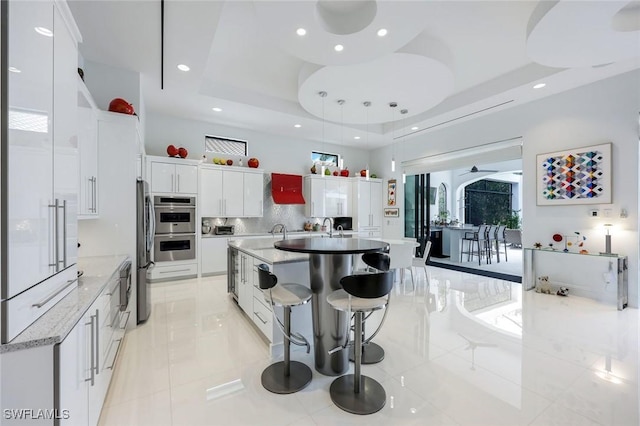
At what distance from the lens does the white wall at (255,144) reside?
219 inches

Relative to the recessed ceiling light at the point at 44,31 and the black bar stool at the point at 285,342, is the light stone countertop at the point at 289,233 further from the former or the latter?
the recessed ceiling light at the point at 44,31

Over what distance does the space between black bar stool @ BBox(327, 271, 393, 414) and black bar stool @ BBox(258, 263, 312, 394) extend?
0.25m

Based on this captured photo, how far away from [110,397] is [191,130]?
5.15 metres

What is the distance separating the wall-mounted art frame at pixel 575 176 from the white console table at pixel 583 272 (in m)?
0.85

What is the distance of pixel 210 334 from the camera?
3.03 m

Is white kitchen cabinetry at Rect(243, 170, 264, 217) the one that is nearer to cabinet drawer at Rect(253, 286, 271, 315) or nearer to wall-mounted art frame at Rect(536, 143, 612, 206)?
cabinet drawer at Rect(253, 286, 271, 315)

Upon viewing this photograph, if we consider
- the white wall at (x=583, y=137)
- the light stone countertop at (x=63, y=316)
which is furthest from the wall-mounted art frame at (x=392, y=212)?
the light stone countertop at (x=63, y=316)

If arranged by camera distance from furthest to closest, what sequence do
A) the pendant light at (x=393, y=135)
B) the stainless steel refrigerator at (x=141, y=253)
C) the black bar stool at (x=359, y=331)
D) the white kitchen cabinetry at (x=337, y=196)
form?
the white kitchen cabinetry at (x=337, y=196) < the pendant light at (x=393, y=135) < the stainless steel refrigerator at (x=141, y=253) < the black bar stool at (x=359, y=331)

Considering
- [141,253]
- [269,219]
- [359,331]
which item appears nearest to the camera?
[359,331]

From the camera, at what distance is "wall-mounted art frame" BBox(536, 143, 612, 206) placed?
412 centimetres

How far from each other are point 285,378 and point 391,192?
20.7 ft

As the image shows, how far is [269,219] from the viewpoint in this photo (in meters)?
6.77

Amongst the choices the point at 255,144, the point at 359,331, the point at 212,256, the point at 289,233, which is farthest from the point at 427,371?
the point at 255,144

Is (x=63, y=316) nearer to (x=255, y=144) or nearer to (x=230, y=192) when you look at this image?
(x=230, y=192)
